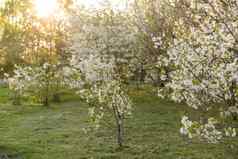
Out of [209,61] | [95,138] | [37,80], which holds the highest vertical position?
[209,61]

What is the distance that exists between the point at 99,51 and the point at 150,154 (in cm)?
2430

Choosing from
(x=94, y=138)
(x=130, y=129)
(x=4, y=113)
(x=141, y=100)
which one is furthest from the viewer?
(x=141, y=100)

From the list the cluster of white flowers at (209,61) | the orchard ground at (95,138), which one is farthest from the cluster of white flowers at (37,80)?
the cluster of white flowers at (209,61)

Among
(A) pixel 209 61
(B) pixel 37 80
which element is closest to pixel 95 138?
(A) pixel 209 61

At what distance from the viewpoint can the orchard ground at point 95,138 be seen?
62.0 feet

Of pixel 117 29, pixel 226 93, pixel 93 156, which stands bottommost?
pixel 93 156

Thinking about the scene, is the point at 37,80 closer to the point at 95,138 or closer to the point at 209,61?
the point at 95,138

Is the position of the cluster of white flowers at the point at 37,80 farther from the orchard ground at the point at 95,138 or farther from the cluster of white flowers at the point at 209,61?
the cluster of white flowers at the point at 209,61

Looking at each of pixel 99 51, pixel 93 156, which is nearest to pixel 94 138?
pixel 93 156

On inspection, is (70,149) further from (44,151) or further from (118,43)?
(118,43)

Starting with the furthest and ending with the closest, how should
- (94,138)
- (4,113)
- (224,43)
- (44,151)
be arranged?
1. (4,113)
2. (94,138)
3. (44,151)
4. (224,43)

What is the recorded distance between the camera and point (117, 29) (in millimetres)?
42125

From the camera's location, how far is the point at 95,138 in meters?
22.5

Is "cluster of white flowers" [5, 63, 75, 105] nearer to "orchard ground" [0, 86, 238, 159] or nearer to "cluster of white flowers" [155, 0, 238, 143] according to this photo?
"orchard ground" [0, 86, 238, 159]
